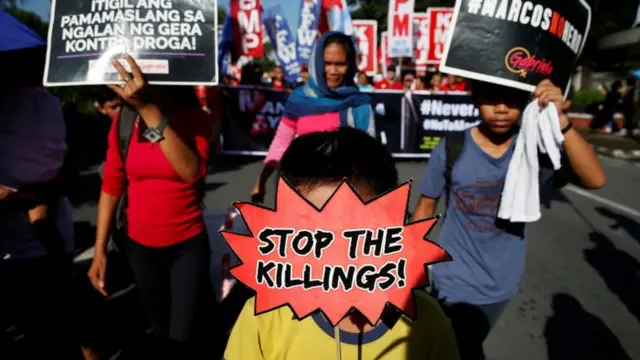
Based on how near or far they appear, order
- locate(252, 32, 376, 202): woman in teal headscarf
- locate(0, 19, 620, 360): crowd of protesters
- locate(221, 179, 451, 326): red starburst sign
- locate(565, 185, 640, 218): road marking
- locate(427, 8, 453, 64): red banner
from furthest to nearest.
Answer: locate(427, 8, 453, 64): red banner → locate(565, 185, 640, 218): road marking → locate(252, 32, 376, 202): woman in teal headscarf → locate(0, 19, 620, 360): crowd of protesters → locate(221, 179, 451, 326): red starburst sign

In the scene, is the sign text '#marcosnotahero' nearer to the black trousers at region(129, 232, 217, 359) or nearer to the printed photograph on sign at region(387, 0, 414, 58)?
the black trousers at region(129, 232, 217, 359)

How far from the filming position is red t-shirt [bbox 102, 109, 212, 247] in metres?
2.15

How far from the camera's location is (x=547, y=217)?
19.3ft

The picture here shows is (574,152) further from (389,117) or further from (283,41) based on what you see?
(283,41)

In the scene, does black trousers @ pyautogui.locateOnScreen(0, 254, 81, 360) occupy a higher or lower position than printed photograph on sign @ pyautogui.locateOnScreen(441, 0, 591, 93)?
lower

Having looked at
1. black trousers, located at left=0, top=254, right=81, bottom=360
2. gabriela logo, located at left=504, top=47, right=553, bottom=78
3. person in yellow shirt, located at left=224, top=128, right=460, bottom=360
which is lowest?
black trousers, located at left=0, top=254, right=81, bottom=360

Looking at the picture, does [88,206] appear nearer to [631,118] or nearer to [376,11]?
[631,118]

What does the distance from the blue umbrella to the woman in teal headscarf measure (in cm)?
128

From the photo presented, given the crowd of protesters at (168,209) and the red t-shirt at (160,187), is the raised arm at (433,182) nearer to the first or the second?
the crowd of protesters at (168,209)

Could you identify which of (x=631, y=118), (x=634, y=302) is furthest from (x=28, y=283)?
(x=631, y=118)

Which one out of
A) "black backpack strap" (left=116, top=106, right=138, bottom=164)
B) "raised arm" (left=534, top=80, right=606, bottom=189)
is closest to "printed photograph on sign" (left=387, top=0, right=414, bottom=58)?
"black backpack strap" (left=116, top=106, right=138, bottom=164)

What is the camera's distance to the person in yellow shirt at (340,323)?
113cm

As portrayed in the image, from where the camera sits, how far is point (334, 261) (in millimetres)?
1076

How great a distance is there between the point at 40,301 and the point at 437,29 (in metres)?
9.18
